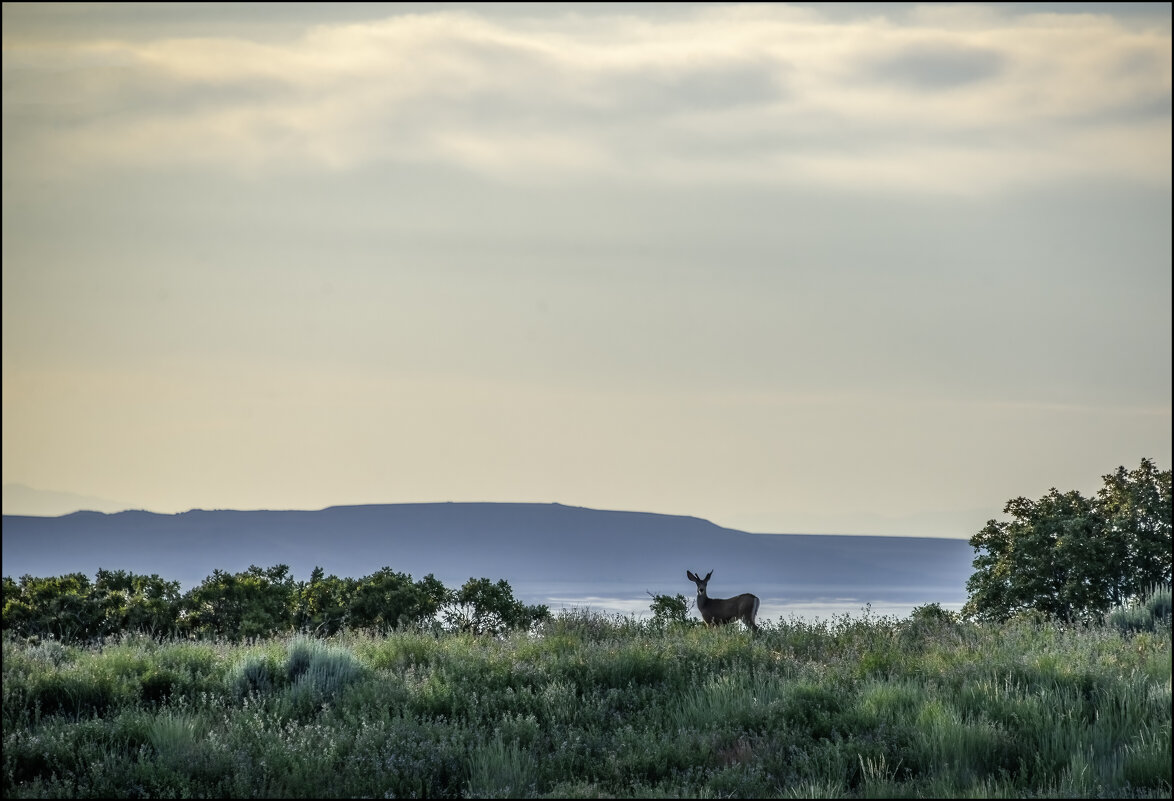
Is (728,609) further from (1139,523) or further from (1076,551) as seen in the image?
(1139,523)

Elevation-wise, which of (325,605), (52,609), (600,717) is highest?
(325,605)

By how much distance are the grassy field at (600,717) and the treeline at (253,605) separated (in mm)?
2322

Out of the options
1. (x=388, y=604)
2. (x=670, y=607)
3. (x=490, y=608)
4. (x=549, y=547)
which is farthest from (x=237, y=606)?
(x=549, y=547)

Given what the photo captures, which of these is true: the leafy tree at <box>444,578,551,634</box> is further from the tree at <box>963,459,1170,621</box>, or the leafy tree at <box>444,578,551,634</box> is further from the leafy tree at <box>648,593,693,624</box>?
the tree at <box>963,459,1170,621</box>

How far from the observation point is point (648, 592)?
17.2 meters

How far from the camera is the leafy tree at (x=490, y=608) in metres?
16.1

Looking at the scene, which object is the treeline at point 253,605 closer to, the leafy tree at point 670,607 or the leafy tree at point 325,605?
the leafy tree at point 325,605

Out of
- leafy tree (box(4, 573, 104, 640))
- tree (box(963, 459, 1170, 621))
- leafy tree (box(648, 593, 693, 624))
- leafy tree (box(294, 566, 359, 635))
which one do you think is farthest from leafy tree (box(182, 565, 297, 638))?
tree (box(963, 459, 1170, 621))

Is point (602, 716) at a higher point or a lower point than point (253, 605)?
lower

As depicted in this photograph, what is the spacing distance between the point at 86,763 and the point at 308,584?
776 cm

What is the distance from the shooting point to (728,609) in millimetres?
15336

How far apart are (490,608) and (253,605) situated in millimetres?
3301

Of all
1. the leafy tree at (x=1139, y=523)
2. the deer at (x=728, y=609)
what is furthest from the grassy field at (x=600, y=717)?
the deer at (x=728, y=609)

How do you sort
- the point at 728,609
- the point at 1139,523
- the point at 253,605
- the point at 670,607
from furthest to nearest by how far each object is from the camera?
the point at 670,607
the point at 253,605
the point at 728,609
the point at 1139,523
